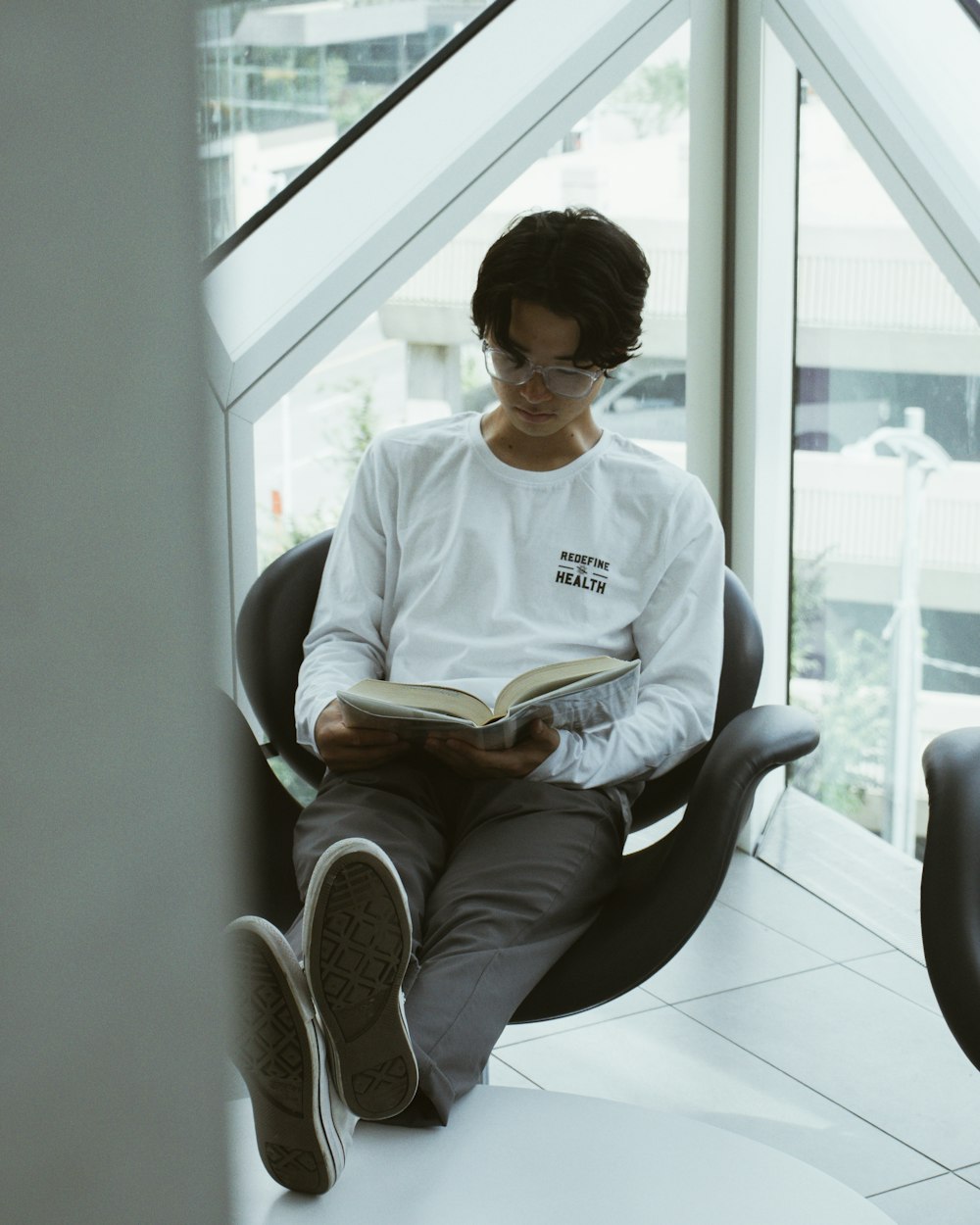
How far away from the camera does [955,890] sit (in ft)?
5.04

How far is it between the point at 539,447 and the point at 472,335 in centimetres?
120

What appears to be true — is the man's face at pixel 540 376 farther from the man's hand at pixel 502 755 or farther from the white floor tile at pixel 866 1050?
the white floor tile at pixel 866 1050

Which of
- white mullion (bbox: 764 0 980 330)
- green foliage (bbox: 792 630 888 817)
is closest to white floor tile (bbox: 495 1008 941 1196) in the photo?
green foliage (bbox: 792 630 888 817)

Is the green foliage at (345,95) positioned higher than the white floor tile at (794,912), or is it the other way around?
the green foliage at (345,95)

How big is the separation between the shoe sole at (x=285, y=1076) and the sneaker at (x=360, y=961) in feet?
0.13

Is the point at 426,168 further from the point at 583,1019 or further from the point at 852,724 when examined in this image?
the point at 583,1019

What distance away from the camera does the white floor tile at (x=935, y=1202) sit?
6.23 ft

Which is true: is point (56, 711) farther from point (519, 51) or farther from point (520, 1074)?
point (519, 51)

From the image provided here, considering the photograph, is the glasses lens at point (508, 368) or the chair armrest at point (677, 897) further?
the glasses lens at point (508, 368)

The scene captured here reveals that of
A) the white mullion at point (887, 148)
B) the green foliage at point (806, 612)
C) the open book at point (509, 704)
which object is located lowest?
the green foliage at point (806, 612)

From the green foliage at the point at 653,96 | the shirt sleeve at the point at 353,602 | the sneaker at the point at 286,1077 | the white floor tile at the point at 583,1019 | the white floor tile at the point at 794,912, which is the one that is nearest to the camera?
the sneaker at the point at 286,1077

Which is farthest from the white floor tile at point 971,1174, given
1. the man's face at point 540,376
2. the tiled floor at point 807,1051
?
the man's face at point 540,376

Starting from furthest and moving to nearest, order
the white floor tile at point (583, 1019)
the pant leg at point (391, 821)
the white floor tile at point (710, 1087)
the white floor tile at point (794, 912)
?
the white floor tile at point (794, 912), the white floor tile at point (583, 1019), the white floor tile at point (710, 1087), the pant leg at point (391, 821)

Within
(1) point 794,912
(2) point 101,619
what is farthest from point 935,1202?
(2) point 101,619
